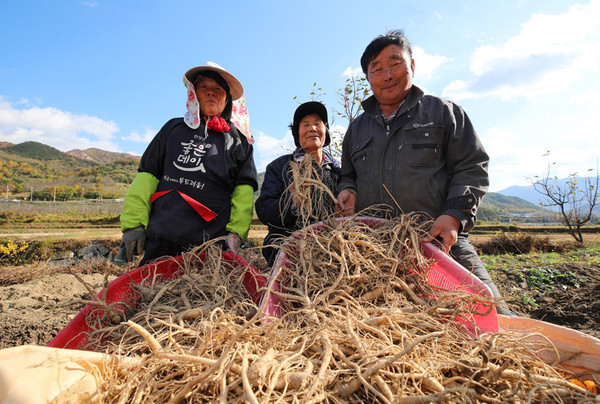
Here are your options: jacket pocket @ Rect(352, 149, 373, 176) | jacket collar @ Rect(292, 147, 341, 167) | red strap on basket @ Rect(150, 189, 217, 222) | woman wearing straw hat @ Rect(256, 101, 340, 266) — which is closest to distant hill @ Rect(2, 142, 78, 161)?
red strap on basket @ Rect(150, 189, 217, 222)

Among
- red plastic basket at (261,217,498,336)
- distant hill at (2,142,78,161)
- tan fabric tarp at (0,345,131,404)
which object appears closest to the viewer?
tan fabric tarp at (0,345,131,404)

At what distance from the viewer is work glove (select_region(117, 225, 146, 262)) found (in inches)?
87.2

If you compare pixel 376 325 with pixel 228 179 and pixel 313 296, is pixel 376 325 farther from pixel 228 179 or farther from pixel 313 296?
pixel 228 179

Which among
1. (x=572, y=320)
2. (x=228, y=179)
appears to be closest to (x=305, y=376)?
(x=228, y=179)

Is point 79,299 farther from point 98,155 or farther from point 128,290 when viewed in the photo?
point 98,155

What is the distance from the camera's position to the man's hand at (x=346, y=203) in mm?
2170

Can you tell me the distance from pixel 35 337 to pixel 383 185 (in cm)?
343

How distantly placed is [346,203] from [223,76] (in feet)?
5.07

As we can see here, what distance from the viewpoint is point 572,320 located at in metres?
3.29

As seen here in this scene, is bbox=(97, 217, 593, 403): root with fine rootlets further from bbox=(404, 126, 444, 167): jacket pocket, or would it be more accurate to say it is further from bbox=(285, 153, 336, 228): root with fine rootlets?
bbox=(404, 126, 444, 167): jacket pocket

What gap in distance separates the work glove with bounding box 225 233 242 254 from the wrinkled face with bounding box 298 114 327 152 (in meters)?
0.93

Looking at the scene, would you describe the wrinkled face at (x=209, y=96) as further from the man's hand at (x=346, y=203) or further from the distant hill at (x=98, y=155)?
the distant hill at (x=98, y=155)

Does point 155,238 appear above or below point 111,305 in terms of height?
above

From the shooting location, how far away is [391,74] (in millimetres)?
2074
